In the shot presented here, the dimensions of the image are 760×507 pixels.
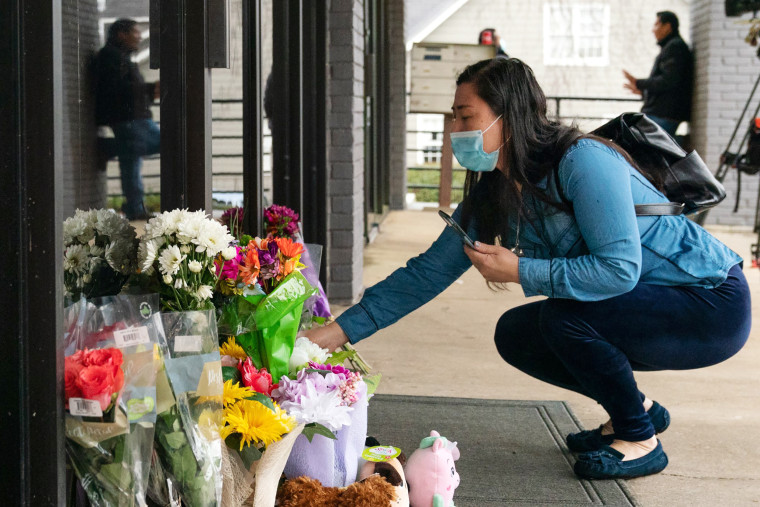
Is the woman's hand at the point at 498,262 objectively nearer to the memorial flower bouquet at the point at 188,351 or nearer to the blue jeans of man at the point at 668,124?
the memorial flower bouquet at the point at 188,351

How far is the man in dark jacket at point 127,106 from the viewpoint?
2.16 meters

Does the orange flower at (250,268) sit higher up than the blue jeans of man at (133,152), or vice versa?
the blue jeans of man at (133,152)

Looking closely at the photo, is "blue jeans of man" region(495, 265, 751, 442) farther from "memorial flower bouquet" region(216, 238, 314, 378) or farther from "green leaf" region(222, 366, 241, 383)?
"green leaf" region(222, 366, 241, 383)

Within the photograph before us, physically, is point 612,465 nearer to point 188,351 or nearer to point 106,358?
point 188,351

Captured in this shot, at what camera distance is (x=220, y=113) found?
9.98 feet

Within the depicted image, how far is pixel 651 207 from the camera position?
102 inches

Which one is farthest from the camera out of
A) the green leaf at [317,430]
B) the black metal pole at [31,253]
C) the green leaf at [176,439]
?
the green leaf at [317,430]

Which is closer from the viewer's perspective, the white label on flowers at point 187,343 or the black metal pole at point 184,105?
the white label on flowers at point 187,343

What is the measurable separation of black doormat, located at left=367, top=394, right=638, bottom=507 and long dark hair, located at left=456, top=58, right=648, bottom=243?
0.73 m

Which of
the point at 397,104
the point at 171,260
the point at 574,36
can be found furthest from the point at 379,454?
the point at 574,36

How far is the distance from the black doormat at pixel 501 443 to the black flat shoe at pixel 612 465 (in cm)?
2

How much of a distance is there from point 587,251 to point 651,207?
0.21m

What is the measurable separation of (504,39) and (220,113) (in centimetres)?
1790

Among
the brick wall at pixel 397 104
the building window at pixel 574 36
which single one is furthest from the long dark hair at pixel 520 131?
the building window at pixel 574 36
